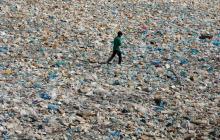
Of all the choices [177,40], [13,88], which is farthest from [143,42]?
[13,88]

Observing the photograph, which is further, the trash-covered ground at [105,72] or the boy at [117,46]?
the boy at [117,46]

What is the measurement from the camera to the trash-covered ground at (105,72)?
12234 millimetres

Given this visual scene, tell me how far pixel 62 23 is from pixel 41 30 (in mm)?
1608

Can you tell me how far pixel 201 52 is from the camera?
61.5 ft

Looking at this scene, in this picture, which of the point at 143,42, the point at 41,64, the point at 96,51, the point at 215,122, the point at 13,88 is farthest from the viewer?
the point at 143,42

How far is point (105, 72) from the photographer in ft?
53.3

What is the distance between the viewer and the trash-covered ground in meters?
12.2

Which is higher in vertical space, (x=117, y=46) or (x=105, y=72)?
(x=117, y=46)

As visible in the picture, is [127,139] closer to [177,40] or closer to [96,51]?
[96,51]

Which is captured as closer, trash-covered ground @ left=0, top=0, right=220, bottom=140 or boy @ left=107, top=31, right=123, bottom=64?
trash-covered ground @ left=0, top=0, right=220, bottom=140

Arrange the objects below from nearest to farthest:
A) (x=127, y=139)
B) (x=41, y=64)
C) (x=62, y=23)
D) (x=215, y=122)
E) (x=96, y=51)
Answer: (x=127, y=139) < (x=215, y=122) < (x=41, y=64) < (x=96, y=51) < (x=62, y=23)

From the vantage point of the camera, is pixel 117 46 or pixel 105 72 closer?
pixel 105 72

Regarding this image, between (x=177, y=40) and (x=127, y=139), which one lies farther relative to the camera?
(x=177, y=40)

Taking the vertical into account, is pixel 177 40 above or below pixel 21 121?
above
